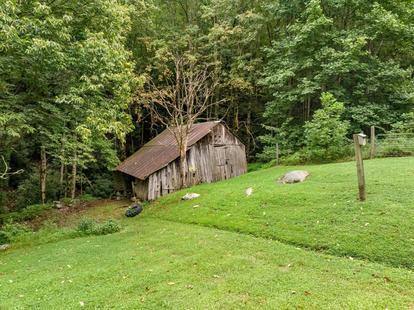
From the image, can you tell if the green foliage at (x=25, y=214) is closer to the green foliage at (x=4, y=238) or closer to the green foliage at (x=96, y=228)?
the green foliage at (x=4, y=238)

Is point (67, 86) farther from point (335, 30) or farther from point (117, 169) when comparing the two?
point (335, 30)

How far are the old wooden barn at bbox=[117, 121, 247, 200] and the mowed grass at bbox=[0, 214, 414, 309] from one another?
7840 millimetres

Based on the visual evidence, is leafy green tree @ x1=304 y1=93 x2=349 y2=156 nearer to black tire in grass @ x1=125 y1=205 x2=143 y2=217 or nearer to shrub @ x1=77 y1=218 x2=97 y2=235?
black tire in grass @ x1=125 y1=205 x2=143 y2=217

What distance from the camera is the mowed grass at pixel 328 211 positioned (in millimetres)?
6656

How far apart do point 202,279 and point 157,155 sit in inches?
499

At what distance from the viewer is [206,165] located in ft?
58.1

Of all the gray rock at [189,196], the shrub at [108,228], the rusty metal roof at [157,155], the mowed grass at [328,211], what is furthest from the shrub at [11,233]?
the gray rock at [189,196]

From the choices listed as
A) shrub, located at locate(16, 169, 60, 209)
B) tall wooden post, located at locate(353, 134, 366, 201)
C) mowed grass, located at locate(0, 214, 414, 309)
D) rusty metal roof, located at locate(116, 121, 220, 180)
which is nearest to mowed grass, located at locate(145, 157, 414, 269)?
tall wooden post, located at locate(353, 134, 366, 201)

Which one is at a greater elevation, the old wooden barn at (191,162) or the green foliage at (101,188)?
the old wooden barn at (191,162)

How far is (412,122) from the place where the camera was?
15211 mm

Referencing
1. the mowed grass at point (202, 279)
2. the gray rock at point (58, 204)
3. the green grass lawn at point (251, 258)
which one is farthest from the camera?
the gray rock at point (58, 204)

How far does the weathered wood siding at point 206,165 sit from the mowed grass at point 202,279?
777 centimetres

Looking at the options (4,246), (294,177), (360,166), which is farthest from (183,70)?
(360,166)

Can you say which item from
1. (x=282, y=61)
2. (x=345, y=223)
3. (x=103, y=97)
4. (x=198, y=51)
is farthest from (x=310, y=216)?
(x=198, y=51)
